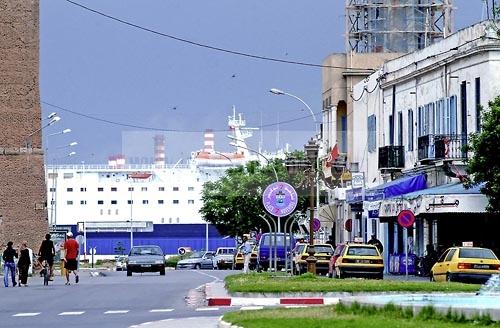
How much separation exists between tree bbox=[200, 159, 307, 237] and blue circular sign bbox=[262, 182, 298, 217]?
65.5 m

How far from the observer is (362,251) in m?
51.9

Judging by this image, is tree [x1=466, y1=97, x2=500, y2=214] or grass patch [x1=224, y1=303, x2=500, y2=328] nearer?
grass patch [x1=224, y1=303, x2=500, y2=328]

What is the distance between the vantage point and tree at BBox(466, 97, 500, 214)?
46656mm

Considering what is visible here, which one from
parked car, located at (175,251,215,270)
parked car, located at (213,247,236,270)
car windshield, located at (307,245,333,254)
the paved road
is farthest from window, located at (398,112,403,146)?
parked car, located at (175,251,215,270)

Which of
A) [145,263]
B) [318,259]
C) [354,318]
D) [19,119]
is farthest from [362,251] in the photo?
[19,119]

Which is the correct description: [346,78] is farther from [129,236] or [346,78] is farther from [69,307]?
[129,236]

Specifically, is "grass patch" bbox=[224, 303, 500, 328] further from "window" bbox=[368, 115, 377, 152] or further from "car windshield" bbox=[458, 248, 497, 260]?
"window" bbox=[368, 115, 377, 152]

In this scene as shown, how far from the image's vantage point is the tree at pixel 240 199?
110 metres

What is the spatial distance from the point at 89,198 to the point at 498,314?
160466 millimetres

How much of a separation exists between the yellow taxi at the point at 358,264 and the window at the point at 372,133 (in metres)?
20.3

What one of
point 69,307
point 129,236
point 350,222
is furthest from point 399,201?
point 129,236

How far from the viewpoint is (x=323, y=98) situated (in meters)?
86.8

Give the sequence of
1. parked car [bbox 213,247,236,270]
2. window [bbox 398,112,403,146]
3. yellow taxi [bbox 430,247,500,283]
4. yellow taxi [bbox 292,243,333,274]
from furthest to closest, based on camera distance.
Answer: parked car [bbox 213,247,236,270] → window [bbox 398,112,403,146] → yellow taxi [bbox 292,243,333,274] → yellow taxi [bbox 430,247,500,283]

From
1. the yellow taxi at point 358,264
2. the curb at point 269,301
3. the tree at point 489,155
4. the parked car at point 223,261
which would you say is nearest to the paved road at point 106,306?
the curb at point 269,301
